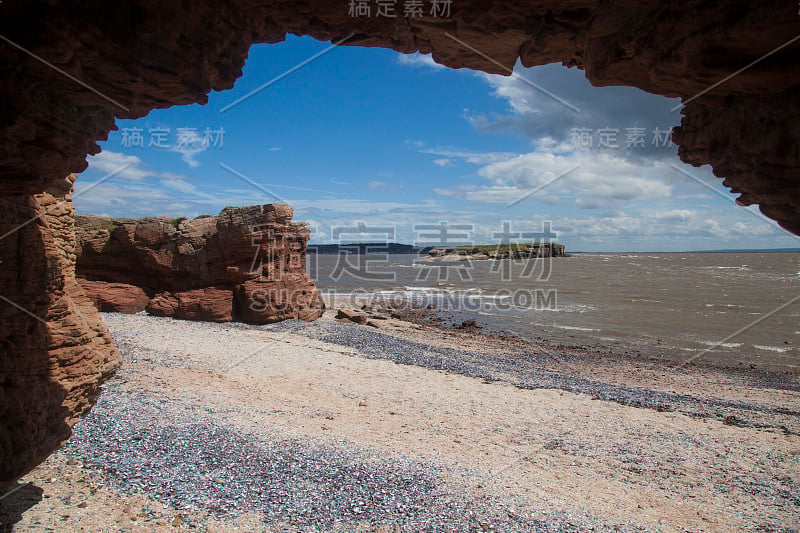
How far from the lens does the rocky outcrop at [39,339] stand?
4996 mm

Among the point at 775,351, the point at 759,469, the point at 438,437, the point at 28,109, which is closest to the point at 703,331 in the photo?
the point at 775,351

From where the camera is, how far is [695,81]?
351cm

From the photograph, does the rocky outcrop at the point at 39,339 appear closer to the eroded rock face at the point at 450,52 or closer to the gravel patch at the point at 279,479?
the gravel patch at the point at 279,479

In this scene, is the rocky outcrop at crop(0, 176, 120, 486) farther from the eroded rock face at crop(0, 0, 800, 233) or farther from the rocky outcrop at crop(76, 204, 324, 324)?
the rocky outcrop at crop(76, 204, 324, 324)

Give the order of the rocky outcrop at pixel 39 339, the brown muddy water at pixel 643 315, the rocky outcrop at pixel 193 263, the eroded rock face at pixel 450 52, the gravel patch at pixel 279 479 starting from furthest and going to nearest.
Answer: the brown muddy water at pixel 643 315
the rocky outcrop at pixel 193 263
the gravel patch at pixel 279 479
the rocky outcrop at pixel 39 339
the eroded rock face at pixel 450 52

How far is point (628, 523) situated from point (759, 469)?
4.27 meters

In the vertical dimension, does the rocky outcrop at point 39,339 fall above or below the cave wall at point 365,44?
below

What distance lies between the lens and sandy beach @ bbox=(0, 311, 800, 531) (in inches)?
232

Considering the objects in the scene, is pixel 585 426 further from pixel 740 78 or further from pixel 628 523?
pixel 740 78

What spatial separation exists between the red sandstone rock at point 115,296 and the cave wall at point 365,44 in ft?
51.2

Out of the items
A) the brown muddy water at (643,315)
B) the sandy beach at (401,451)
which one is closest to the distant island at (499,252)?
the brown muddy water at (643,315)

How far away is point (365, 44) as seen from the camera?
488cm

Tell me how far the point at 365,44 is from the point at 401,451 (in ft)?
22.5

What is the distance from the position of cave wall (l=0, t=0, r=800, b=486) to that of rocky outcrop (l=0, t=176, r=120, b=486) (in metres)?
0.04
